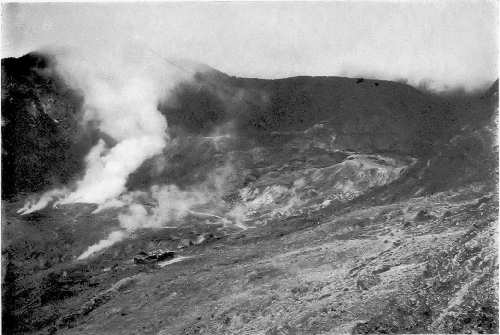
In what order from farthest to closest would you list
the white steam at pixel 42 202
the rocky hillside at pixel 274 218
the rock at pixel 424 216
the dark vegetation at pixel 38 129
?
the dark vegetation at pixel 38 129 < the white steam at pixel 42 202 < the rock at pixel 424 216 < the rocky hillside at pixel 274 218

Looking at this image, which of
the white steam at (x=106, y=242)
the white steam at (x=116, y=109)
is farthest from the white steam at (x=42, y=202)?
the white steam at (x=106, y=242)

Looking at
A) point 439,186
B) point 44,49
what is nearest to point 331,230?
point 439,186

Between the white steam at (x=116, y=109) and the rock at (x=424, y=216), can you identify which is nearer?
the rock at (x=424, y=216)

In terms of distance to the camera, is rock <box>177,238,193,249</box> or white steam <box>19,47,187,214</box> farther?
white steam <box>19,47,187,214</box>

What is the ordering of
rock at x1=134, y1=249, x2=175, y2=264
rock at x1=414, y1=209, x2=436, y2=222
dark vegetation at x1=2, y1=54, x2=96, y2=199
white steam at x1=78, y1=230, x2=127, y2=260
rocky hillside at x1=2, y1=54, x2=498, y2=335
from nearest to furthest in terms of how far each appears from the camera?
rocky hillside at x1=2, y1=54, x2=498, y2=335
rock at x1=414, y1=209, x2=436, y2=222
rock at x1=134, y1=249, x2=175, y2=264
white steam at x1=78, y1=230, x2=127, y2=260
dark vegetation at x1=2, y1=54, x2=96, y2=199

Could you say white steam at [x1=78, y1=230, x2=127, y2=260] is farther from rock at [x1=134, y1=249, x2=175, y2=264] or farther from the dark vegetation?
the dark vegetation

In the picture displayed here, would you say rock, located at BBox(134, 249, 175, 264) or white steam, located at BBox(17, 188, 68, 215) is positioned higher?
white steam, located at BBox(17, 188, 68, 215)

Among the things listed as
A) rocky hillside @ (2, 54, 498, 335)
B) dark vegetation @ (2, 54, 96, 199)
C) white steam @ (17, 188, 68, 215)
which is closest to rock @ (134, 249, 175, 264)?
rocky hillside @ (2, 54, 498, 335)

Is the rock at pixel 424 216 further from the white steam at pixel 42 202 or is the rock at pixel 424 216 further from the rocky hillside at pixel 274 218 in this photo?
the white steam at pixel 42 202
